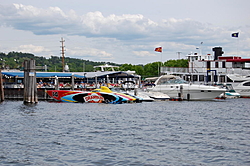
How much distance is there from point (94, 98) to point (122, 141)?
28.2m

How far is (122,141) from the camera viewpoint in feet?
73.8

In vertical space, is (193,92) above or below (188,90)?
below

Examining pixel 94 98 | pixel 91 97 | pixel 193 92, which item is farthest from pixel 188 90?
pixel 91 97

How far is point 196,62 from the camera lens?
89.8m

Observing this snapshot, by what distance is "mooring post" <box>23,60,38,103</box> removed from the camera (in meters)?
43.9

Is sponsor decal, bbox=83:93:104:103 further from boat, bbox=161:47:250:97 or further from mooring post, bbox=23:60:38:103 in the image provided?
boat, bbox=161:47:250:97

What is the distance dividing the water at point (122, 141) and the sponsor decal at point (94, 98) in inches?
644

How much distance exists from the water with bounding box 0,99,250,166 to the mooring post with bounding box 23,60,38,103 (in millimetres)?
10495

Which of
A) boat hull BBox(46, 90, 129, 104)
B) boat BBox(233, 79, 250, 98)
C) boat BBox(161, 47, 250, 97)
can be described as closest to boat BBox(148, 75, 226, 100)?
boat hull BBox(46, 90, 129, 104)

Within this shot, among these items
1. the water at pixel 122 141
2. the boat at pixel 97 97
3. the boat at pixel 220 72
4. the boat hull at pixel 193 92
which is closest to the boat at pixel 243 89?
the boat at pixel 220 72

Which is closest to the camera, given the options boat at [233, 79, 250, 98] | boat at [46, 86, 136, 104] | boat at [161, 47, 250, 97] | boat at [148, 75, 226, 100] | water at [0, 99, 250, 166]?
water at [0, 99, 250, 166]

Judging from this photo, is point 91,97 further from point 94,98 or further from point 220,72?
point 220,72

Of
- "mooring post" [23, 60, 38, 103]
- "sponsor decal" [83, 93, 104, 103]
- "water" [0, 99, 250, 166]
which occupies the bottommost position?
"water" [0, 99, 250, 166]

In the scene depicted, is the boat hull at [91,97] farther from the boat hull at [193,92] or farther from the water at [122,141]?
the water at [122,141]
